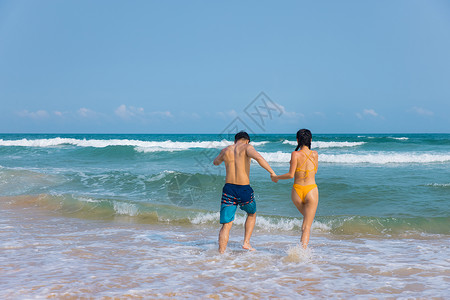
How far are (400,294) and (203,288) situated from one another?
2029 millimetres

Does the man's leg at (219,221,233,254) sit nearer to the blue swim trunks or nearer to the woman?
the blue swim trunks

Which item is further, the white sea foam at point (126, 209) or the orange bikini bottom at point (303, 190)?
the white sea foam at point (126, 209)

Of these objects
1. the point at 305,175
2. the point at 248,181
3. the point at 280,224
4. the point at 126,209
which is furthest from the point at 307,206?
the point at 126,209

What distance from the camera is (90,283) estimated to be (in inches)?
155

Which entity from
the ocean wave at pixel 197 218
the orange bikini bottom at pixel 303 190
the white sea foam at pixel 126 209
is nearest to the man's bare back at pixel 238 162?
the orange bikini bottom at pixel 303 190

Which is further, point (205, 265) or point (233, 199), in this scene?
point (233, 199)

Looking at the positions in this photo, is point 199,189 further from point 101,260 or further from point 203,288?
point 203,288

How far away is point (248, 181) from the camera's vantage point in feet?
16.9

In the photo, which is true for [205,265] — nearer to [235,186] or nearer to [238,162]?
[235,186]

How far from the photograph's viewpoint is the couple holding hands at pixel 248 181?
195 inches

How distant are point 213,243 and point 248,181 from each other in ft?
4.74

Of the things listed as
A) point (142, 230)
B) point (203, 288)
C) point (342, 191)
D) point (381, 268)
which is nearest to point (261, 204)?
point (342, 191)

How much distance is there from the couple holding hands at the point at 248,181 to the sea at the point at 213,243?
0.49m

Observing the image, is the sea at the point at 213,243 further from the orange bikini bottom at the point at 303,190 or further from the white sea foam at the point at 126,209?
the orange bikini bottom at the point at 303,190
